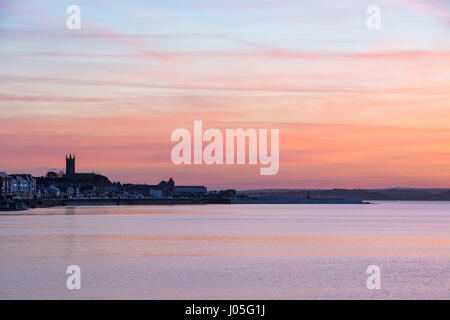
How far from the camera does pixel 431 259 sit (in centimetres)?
5522

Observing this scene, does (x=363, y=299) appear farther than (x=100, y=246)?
No

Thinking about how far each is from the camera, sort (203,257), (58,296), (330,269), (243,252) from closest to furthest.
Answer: (58,296) < (330,269) < (203,257) < (243,252)

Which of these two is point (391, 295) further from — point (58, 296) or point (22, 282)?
point (22, 282)

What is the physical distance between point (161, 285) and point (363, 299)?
9930mm

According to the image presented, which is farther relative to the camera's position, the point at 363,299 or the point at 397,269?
the point at 397,269

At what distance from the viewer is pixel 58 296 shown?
35.0m
